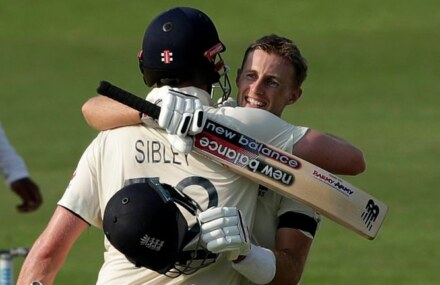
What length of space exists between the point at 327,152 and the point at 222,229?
2.26 feet

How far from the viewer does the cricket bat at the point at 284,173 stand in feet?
17.1

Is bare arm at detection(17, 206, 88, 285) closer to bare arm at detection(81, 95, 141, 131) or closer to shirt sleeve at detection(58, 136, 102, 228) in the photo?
shirt sleeve at detection(58, 136, 102, 228)

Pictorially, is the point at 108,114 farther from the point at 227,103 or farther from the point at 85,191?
the point at 227,103

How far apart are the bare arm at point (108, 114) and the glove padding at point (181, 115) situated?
324 millimetres

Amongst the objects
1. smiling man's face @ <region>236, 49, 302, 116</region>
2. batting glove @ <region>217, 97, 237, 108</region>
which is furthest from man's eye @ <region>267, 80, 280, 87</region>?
batting glove @ <region>217, 97, 237, 108</region>

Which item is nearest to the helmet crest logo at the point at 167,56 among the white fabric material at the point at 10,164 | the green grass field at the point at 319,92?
the white fabric material at the point at 10,164

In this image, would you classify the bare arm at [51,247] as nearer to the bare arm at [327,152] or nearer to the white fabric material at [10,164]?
the bare arm at [327,152]

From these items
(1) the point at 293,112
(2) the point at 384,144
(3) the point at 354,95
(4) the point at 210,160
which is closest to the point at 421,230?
(2) the point at 384,144

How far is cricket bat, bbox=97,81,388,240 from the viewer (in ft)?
17.1

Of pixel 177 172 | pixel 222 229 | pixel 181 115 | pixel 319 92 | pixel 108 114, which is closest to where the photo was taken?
pixel 222 229

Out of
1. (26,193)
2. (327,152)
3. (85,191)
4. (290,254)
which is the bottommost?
(26,193)

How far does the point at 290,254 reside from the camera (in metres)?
5.44

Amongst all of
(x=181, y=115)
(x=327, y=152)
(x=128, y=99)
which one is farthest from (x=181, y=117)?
(x=327, y=152)

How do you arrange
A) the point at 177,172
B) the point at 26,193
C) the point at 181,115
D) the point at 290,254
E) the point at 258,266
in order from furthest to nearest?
the point at 26,193 → the point at 290,254 → the point at 177,172 → the point at 258,266 → the point at 181,115
